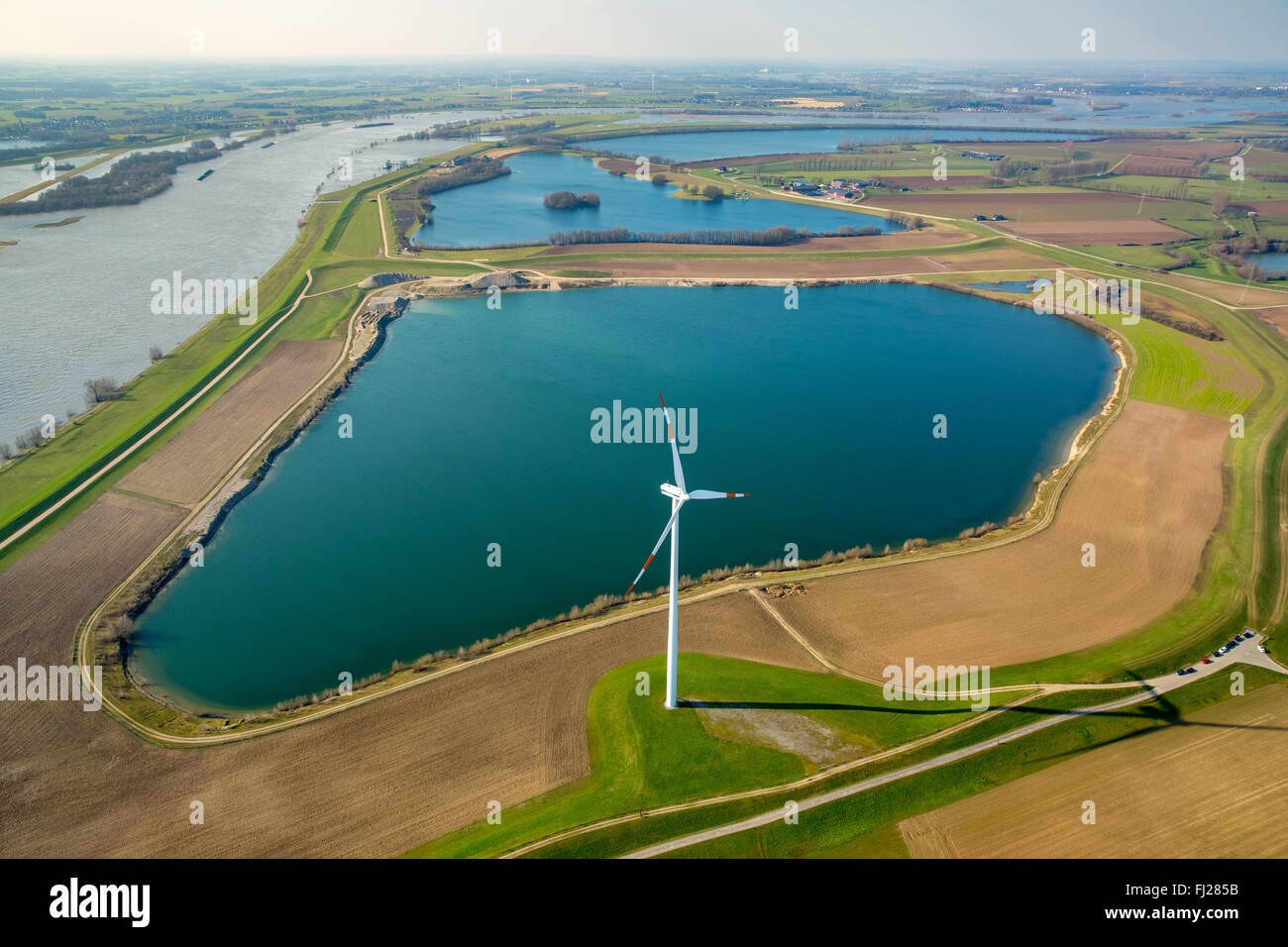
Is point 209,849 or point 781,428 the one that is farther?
point 781,428

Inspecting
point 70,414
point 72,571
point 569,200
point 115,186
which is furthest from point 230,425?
point 115,186

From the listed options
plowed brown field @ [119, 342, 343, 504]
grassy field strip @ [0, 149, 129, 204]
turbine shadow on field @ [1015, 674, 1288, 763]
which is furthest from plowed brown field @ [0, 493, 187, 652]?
grassy field strip @ [0, 149, 129, 204]

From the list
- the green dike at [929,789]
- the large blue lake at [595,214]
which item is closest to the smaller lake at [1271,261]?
the large blue lake at [595,214]

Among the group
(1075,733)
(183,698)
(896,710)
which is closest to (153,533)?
(183,698)

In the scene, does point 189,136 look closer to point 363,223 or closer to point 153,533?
point 363,223

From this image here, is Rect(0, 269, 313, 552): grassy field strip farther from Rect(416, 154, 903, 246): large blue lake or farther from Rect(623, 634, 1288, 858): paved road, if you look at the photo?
Rect(416, 154, 903, 246): large blue lake

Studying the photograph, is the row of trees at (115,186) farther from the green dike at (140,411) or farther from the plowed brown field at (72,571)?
the plowed brown field at (72,571)
